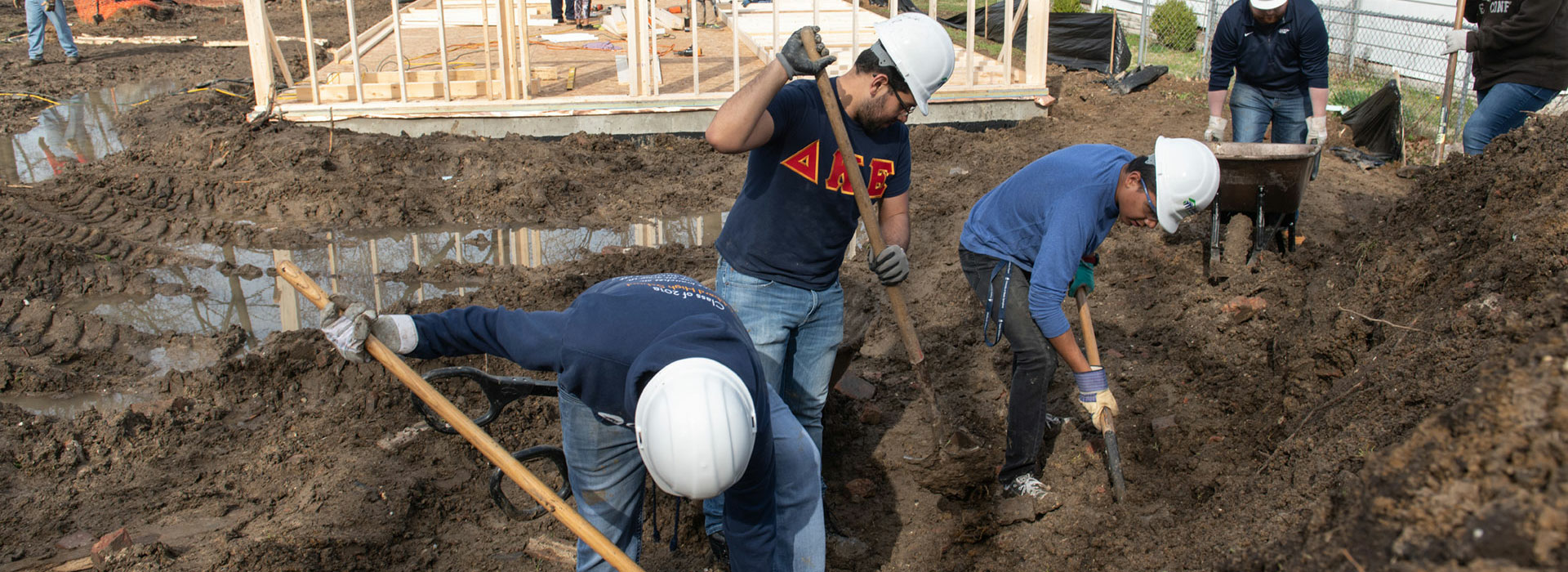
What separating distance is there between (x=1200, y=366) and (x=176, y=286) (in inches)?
245

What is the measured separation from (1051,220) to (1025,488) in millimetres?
1140

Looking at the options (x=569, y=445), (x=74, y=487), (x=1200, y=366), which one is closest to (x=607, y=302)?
(x=569, y=445)

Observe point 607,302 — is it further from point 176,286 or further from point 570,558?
point 176,286

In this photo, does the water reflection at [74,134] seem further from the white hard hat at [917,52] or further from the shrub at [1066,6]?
the shrub at [1066,6]

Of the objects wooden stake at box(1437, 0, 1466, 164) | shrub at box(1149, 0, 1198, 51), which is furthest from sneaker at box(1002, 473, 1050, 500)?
shrub at box(1149, 0, 1198, 51)

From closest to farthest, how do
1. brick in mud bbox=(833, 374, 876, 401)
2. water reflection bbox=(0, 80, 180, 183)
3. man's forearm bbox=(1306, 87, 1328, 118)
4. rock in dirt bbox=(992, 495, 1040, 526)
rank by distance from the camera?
rock in dirt bbox=(992, 495, 1040, 526), brick in mud bbox=(833, 374, 876, 401), man's forearm bbox=(1306, 87, 1328, 118), water reflection bbox=(0, 80, 180, 183)

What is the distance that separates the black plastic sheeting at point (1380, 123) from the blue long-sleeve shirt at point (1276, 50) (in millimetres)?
2940

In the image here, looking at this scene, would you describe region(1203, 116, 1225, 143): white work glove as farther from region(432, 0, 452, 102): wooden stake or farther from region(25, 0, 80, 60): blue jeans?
region(25, 0, 80, 60): blue jeans

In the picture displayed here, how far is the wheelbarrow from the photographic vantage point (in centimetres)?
530

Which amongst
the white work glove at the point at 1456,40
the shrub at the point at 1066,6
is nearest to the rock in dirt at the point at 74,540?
the white work glove at the point at 1456,40

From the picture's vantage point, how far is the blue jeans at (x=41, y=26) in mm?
12891

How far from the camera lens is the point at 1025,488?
150 inches

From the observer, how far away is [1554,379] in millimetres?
1759

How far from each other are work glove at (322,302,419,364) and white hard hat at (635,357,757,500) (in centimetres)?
70
